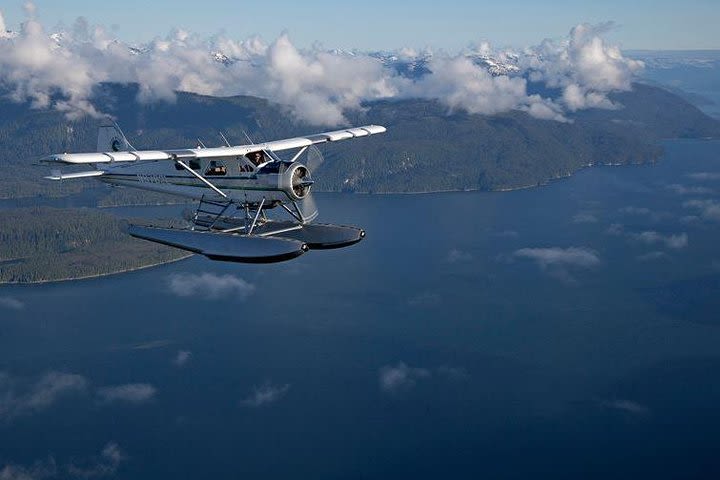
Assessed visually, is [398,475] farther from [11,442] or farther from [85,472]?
[11,442]

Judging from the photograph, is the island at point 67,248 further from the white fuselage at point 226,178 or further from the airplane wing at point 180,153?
the airplane wing at point 180,153

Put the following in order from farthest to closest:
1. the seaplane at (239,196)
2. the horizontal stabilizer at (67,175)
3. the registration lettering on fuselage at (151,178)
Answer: the registration lettering on fuselage at (151,178) < the horizontal stabilizer at (67,175) < the seaplane at (239,196)

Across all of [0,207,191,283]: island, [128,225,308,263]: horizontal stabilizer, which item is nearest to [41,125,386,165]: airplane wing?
[128,225,308,263]: horizontal stabilizer

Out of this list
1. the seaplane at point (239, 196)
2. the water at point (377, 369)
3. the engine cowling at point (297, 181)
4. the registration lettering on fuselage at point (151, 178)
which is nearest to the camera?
the seaplane at point (239, 196)

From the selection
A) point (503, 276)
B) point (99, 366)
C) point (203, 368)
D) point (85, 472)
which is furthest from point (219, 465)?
point (503, 276)

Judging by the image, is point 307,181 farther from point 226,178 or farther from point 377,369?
point 377,369

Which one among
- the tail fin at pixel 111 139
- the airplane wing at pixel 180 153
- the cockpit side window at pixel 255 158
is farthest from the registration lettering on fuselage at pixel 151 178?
the cockpit side window at pixel 255 158

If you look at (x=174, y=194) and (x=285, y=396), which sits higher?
(x=174, y=194)

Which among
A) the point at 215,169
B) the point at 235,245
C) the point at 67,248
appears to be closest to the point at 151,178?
the point at 215,169
